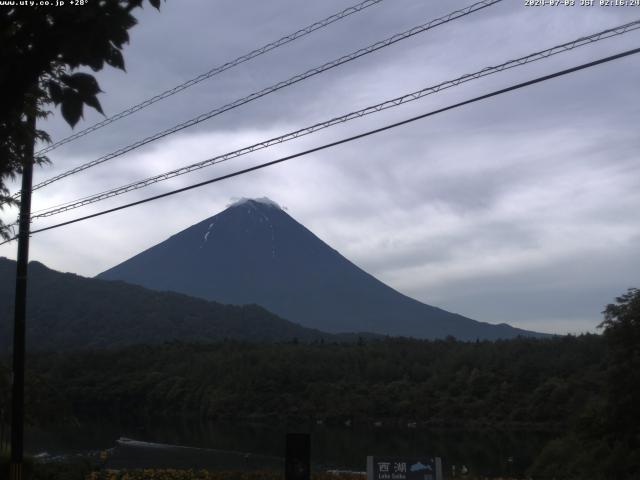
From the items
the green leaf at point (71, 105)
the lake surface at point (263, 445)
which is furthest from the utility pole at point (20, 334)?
the lake surface at point (263, 445)

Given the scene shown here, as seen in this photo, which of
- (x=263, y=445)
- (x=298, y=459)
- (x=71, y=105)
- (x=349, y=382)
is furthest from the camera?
(x=349, y=382)

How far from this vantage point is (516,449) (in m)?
39.0

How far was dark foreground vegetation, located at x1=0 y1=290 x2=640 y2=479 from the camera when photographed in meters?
60.6

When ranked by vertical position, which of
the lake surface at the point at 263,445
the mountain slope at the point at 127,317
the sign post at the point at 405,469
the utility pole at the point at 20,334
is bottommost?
the lake surface at the point at 263,445

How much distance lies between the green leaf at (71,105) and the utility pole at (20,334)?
332 inches

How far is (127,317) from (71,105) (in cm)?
16018

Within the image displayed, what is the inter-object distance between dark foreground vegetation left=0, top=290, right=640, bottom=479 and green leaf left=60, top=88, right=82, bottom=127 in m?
46.5

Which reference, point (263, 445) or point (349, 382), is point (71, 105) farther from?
point (349, 382)

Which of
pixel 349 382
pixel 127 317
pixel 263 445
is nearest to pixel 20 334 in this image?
pixel 263 445

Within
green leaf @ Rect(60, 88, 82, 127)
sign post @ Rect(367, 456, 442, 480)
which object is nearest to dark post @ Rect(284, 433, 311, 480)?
sign post @ Rect(367, 456, 442, 480)

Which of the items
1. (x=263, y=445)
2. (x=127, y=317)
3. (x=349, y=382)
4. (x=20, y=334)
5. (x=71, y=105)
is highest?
(x=127, y=317)

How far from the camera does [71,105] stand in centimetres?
453

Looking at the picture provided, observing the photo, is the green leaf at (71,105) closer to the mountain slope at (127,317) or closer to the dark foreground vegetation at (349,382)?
the dark foreground vegetation at (349,382)

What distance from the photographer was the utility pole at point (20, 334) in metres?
12.5
